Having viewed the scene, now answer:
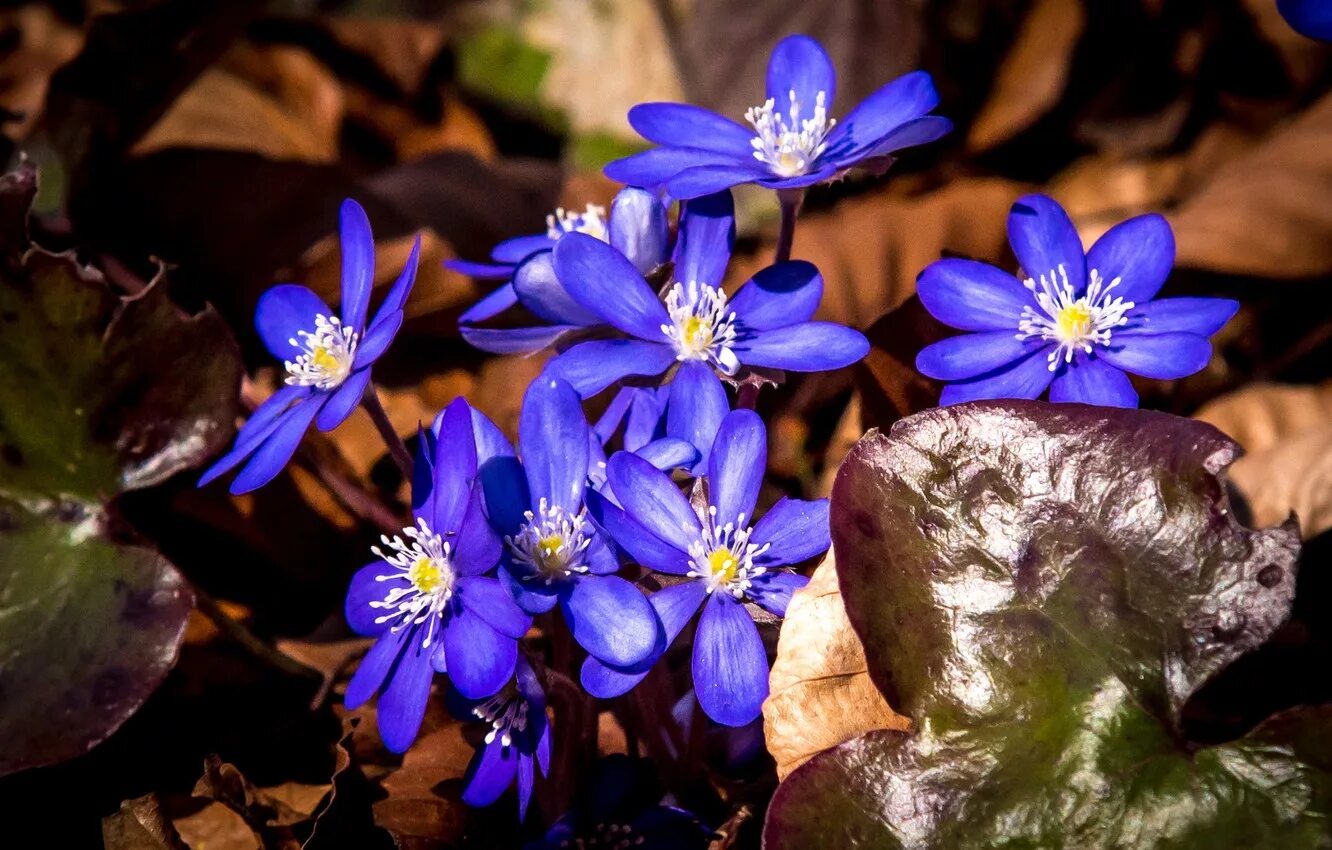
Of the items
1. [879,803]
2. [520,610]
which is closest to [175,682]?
[520,610]

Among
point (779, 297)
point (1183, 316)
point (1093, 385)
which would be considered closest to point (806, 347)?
point (779, 297)

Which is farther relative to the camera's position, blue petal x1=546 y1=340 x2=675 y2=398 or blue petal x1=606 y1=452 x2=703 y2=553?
blue petal x1=546 y1=340 x2=675 y2=398

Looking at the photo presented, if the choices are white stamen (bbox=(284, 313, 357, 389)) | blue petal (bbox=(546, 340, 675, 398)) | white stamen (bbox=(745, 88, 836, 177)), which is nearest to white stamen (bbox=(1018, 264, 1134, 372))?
white stamen (bbox=(745, 88, 836, 177))

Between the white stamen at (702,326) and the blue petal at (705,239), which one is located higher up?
the blue petal at (705,239)

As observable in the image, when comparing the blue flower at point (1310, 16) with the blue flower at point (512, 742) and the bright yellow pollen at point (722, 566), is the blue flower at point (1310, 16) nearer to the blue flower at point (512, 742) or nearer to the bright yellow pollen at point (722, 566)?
the bright yellow pollen at point (722, 566)

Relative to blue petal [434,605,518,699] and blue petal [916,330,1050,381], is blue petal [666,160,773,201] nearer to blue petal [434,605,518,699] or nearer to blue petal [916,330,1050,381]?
blue petal [916,330,1050,381]

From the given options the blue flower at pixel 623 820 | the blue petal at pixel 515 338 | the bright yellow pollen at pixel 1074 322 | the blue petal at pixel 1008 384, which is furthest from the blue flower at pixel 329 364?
the bright yellow pollen at pixel 1074 322

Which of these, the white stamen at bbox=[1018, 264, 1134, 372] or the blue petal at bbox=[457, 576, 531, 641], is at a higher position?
the white stamen at bbox=[1018, 264, 1134, 372]
